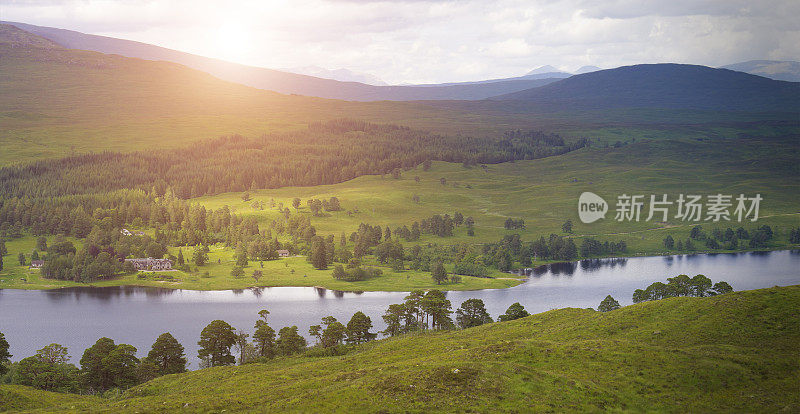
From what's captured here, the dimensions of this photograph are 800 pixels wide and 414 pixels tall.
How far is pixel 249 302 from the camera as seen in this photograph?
144 meters

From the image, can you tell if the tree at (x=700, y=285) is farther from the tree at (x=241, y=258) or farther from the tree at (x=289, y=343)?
the tree at (x=241, y=258)

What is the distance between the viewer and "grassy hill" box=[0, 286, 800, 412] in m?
42.9

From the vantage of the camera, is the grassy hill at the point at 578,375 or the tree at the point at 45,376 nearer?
the grassy hill at the point at 578,375

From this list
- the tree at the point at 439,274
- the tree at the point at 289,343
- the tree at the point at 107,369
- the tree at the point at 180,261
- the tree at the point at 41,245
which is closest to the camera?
the tree at the point at 107,369

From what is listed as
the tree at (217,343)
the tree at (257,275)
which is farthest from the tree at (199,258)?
the tree at (217,343)

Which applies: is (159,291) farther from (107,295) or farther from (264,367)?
(264,367)

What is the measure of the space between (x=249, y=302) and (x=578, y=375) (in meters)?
110

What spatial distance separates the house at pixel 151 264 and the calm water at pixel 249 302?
50.5ft

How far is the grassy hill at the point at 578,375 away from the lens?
4291cm

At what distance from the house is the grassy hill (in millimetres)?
110295

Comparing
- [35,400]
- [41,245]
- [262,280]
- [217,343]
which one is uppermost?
[41,245]

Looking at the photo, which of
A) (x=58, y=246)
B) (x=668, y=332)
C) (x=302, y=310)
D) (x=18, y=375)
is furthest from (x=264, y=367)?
(x=58, y=246)

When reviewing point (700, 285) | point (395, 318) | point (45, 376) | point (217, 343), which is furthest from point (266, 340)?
point (700, 285)

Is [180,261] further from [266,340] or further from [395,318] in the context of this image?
[395,318]
